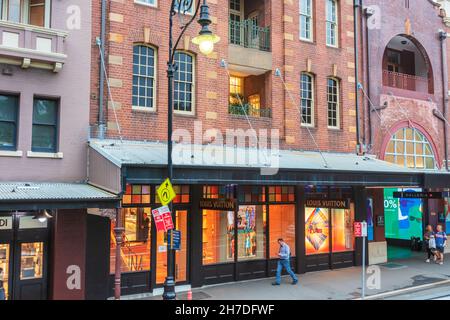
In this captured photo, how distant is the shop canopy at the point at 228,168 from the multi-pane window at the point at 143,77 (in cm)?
156

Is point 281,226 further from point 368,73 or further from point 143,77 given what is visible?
point 368,73

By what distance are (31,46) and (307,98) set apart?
38.0 feet

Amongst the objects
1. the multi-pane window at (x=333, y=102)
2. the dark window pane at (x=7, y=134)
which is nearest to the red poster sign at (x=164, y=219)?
the dark window pane at (x=7, y=134)

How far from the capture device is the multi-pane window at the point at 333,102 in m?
21.0

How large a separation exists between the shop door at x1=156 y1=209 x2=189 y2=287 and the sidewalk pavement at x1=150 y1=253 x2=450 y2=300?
0.76 m

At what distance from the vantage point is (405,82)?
24.9 meters

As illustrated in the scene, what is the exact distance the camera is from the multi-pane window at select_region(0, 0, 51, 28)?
13.6m

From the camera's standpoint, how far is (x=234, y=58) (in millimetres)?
18016

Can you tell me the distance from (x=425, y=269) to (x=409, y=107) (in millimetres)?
8524

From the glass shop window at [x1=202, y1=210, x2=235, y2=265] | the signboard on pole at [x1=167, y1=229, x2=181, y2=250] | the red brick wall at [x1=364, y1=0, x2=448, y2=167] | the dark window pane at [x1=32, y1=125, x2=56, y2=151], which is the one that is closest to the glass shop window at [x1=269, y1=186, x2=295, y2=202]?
the glass shop window at [x1=202, y1=210, x2=235, y2=265]

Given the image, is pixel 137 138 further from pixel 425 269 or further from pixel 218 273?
pixel 425 269

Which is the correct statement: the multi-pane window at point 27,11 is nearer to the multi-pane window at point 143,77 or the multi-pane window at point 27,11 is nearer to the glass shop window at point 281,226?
the multi-pane window at point 143,77

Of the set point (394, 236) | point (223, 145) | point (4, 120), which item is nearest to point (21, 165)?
point (4, 120)

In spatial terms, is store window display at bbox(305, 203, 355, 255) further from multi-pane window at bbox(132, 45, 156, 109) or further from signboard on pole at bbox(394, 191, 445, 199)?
multi-pane window at bbox(132, 45, 156, 109)
